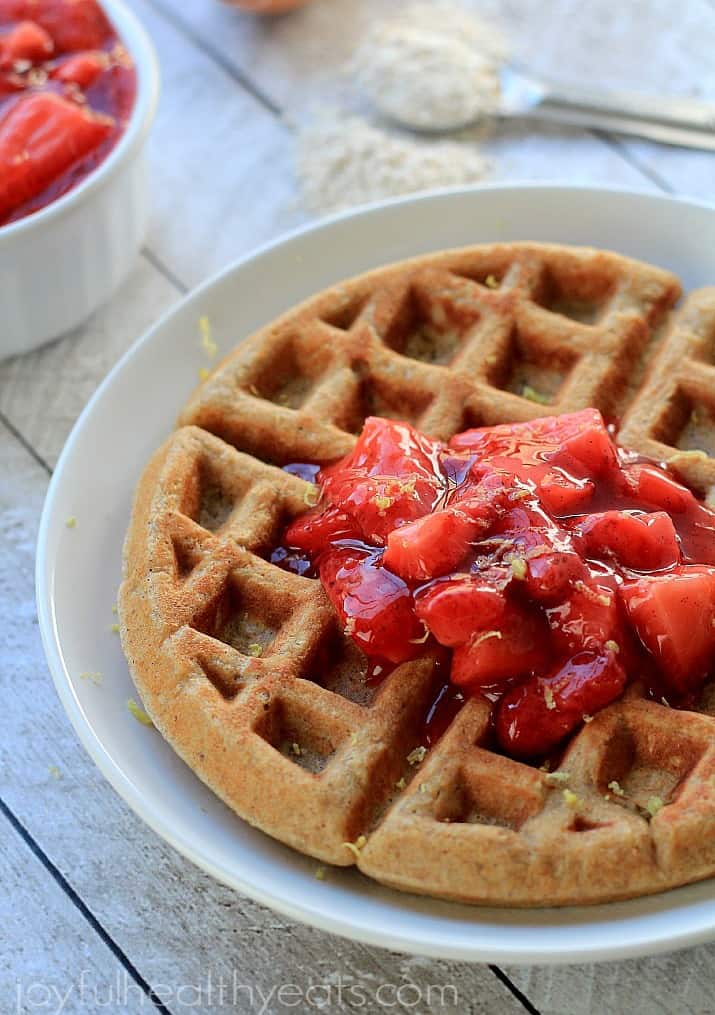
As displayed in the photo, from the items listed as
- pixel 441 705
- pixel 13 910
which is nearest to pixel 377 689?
pixel 441 705

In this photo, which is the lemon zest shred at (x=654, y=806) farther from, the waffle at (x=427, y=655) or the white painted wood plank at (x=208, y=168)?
the white painted wood plank at (x=208, y=168)

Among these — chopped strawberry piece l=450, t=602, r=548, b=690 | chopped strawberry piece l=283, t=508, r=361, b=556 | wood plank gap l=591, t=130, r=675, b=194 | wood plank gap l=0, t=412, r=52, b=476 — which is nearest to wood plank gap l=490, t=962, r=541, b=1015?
chopped strawberry piece l=450, t=602, r=548, b=690

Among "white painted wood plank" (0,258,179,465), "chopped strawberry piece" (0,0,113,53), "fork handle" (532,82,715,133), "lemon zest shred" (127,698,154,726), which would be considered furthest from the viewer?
"fork handle" (532,82,715,133)

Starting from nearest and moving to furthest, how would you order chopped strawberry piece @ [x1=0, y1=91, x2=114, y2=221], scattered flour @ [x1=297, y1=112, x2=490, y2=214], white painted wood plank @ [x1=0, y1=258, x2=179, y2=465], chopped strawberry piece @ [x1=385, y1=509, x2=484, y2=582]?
chopped strawberry piece @ [x1=385, y1=509, x2=484, y2=582] < chopped strawberry piece @ [x1=0, y1=91, x2=114, y2=221] < white painted wood plank @ [x1=0, y1=258, x2=179, y2=465] < scattered flour @ [x1=297, y1=112, x2=490, y2=214]

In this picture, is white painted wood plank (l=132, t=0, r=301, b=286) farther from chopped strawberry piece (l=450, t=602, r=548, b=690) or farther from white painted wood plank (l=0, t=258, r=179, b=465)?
chopped strawberry piece (l=450, t=602, r=548, b=690)

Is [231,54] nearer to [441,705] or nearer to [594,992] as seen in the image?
[441,705]

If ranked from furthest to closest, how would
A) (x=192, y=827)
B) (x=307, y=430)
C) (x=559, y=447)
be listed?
(x=307, y=430), (x=559, y=447), (x=192, y=827)
